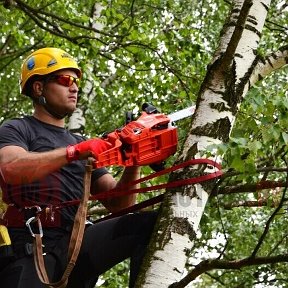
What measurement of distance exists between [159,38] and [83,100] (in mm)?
1329

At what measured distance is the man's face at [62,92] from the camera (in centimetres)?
329

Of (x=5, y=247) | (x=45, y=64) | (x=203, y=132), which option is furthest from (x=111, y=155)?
(x=45, y=64)

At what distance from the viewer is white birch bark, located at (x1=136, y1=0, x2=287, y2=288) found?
2.43 metres

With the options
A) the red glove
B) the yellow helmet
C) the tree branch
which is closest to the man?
the red glove

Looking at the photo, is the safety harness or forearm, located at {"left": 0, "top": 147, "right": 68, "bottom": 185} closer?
the safety harness

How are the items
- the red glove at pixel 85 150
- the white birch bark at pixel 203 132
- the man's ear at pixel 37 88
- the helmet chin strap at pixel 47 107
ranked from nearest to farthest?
1. the white birch bark at pixel 203 132
2. the red glove at pixel 85 150
3. the helmet chin strap at pixel 47 107
4. the man's ear at pixel 37 88

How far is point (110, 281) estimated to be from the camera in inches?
296

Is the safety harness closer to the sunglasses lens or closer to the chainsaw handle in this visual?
the chainsaw handle

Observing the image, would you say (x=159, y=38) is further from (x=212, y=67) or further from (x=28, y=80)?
(x=212, y=67)

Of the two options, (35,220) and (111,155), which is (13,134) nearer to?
(35,220)

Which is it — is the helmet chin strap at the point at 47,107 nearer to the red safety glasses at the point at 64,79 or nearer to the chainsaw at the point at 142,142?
the red safety glasses at the point at 64,79

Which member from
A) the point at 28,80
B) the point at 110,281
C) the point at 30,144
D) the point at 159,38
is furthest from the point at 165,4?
the point at 30,144

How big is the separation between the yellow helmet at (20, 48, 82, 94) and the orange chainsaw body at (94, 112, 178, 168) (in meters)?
0.77

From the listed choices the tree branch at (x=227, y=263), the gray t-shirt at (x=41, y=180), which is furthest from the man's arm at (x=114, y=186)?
the tree branch at (x=227, y=263)
